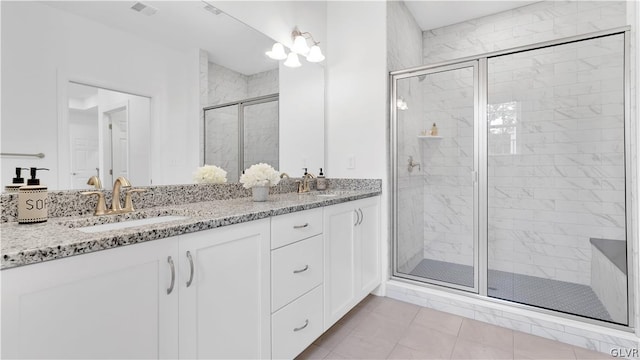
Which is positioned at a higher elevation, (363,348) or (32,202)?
(32,202)

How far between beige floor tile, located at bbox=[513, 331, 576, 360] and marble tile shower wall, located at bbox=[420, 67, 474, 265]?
60cm

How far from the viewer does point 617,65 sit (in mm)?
1941

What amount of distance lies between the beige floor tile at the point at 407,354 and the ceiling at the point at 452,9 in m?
2.91

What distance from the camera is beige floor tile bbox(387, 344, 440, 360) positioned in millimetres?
1701

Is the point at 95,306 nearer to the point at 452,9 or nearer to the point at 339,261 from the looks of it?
the point at 339,261

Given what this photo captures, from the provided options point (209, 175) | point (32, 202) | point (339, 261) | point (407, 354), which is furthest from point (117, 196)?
point (407, 354)

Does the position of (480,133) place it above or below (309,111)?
below

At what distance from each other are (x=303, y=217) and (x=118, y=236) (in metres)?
0.87

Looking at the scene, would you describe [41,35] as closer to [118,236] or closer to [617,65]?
[118,236]

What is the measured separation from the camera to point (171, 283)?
0.98m

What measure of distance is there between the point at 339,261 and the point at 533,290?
1.48m

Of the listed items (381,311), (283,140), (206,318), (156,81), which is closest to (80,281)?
(206,318)

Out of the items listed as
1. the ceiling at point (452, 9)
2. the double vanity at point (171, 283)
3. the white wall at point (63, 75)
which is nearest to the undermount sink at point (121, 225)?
the double vanity at point (171, 283)

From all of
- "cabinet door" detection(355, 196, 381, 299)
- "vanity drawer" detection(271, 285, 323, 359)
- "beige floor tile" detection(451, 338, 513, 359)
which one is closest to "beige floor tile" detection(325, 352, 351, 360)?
"vanity drawer" detection(271, 285, 323, 359)
